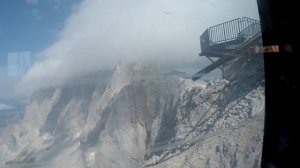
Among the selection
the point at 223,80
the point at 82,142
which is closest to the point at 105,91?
the point at 82,142

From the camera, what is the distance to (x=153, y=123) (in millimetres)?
35938

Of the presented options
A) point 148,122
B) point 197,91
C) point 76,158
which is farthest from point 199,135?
point 76,158

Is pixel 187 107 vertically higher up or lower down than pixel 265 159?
lower down

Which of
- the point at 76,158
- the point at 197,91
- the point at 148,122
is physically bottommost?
the point at 76,158

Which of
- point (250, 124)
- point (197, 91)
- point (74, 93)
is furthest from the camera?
point (74, 93)

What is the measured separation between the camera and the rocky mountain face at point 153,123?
1877 centimetres

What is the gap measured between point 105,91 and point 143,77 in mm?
8092

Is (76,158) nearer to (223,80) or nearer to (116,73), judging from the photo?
(116,73)

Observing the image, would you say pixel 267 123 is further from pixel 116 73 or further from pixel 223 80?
pixel 116 73

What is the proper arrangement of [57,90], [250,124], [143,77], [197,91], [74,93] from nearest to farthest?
1. [250,124]
2. [197,91]
3. [143,77]
4. [74,93]
5. [57,90]

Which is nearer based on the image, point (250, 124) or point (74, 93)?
point (250, 124)

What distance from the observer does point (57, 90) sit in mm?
89000

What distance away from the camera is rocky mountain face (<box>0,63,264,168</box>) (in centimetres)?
1877

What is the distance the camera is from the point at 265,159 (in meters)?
2.02
